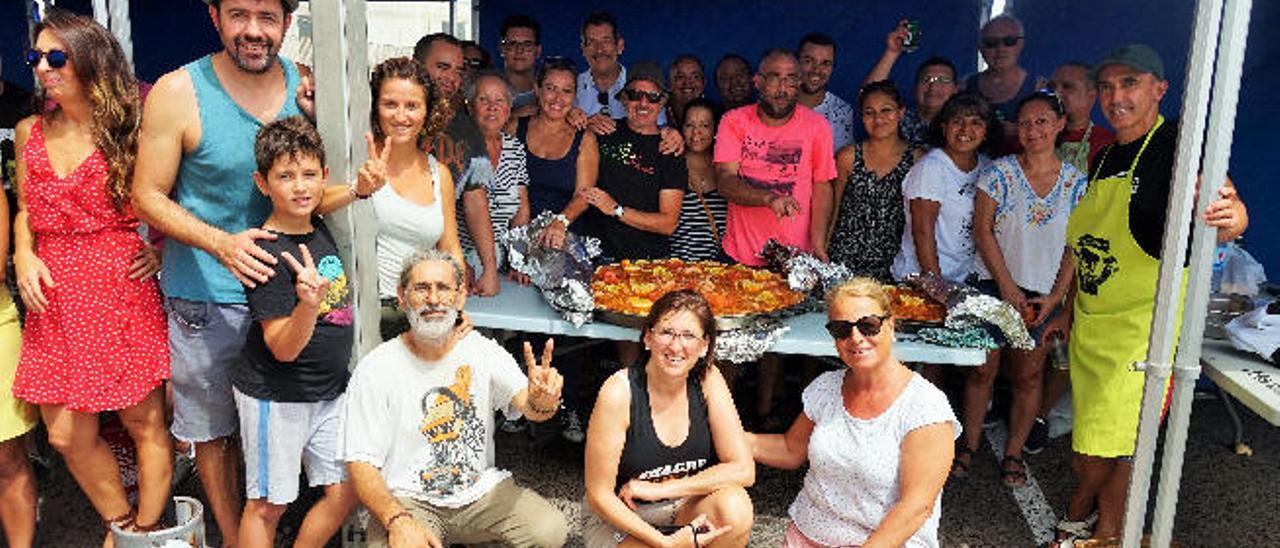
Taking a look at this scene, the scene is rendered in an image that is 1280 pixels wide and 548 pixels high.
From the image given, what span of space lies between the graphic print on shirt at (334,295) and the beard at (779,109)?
94.6 inches

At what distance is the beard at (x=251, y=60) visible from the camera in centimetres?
321

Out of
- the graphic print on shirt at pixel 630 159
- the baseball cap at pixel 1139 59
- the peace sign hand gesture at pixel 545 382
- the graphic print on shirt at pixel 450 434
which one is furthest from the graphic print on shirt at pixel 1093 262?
the graphic print on shirt at pixel 450 434

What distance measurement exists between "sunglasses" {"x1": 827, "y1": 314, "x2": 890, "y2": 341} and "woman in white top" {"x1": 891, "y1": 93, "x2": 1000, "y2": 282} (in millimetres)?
1809

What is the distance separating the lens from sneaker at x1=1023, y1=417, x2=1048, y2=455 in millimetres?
5309

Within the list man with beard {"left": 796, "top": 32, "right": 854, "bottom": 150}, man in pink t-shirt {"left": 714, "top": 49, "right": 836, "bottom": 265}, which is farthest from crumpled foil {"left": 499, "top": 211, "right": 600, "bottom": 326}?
man with beard {"left": 796, "top": 32, "right": 854, "bottom": 150}

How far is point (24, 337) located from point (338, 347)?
1.11 meters

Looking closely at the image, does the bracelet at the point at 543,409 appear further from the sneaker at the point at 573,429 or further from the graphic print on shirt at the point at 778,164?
the graphic print on shirt at the point at 778,164

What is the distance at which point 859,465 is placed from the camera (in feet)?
10.0

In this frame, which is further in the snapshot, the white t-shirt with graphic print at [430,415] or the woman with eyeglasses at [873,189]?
the woman with eyeglasses at [873,189]

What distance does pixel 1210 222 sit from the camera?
3078 mm

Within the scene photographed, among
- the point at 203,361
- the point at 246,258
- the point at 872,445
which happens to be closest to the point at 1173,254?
the point at 872,445

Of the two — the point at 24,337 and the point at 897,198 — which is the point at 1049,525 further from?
the point at 24,337

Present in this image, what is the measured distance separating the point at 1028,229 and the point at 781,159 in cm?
124

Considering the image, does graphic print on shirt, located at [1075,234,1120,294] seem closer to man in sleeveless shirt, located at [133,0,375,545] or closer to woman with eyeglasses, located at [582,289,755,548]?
woman with eyeglasses, located at [582,289,755,548]
